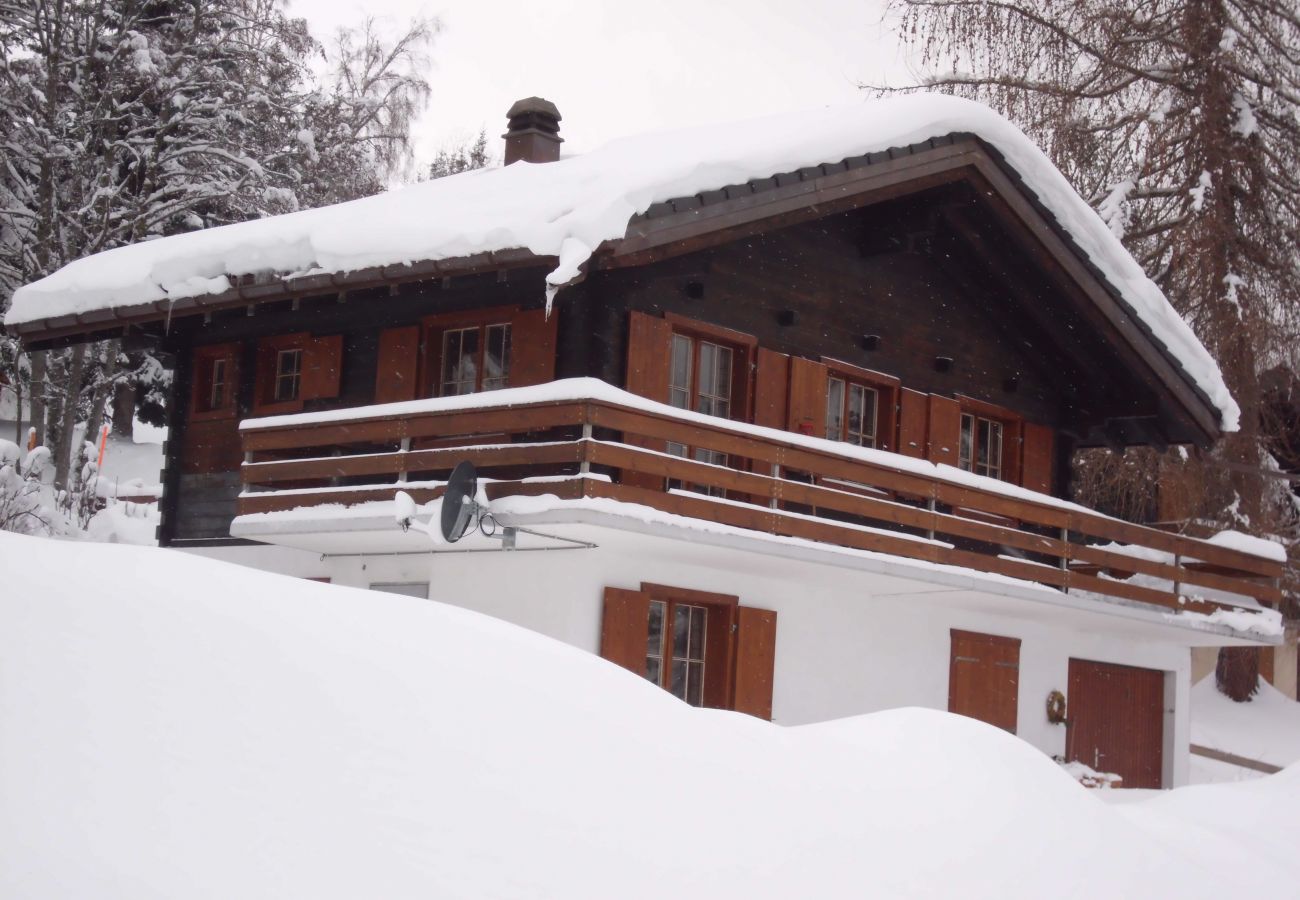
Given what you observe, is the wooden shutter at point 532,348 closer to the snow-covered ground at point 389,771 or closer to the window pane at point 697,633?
the window pane at point 697,633

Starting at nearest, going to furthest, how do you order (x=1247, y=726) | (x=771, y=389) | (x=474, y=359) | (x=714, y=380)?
(x=474, y=359) < (x=714, y=380) < (x=771, y=389) < (x=1247, y=726)

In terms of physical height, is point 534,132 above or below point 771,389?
above

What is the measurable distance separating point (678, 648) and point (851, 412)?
10.4 ft

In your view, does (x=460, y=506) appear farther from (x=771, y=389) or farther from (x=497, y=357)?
(x=771, y=389)

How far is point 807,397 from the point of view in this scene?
12.2 meters

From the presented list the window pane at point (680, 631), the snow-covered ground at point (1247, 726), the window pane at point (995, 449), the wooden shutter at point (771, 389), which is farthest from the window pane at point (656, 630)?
the snow-covered ground at point (1247, 726)

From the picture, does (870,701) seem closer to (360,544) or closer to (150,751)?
(360,544)

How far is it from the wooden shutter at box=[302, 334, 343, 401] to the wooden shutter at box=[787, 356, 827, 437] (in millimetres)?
3901

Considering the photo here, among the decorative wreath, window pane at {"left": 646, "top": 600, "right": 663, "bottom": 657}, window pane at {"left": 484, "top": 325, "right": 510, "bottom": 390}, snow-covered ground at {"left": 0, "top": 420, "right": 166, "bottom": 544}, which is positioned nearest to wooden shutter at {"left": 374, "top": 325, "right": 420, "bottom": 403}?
window pane at {"left": 484, "top": 325, "right": 510, "bottom": 390}

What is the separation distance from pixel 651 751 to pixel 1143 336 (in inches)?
429

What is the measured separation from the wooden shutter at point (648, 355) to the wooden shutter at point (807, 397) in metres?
1.42

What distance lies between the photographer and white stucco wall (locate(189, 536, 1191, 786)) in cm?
1034

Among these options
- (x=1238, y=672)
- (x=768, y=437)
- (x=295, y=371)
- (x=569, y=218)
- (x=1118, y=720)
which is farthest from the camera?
(x=1238, y=672)

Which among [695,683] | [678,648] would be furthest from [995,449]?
[678,648]
